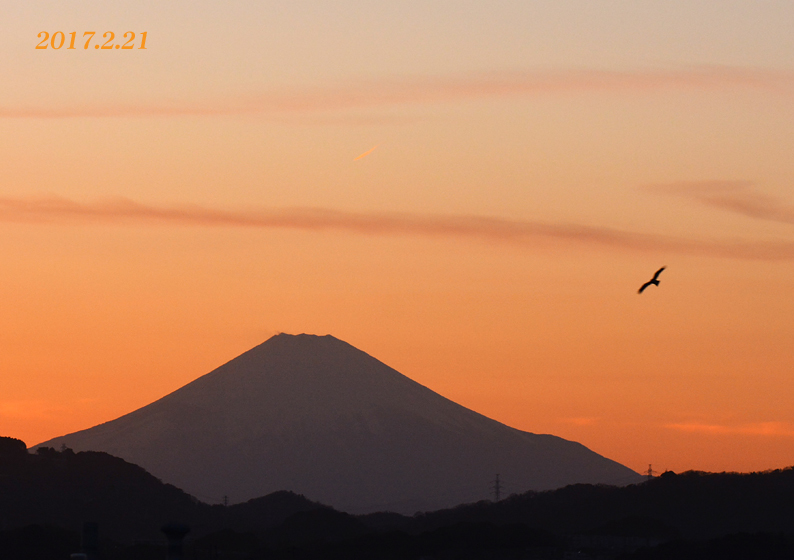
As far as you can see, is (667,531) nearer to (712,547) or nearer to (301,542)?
(712,547)

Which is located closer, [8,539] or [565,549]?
[8,539]

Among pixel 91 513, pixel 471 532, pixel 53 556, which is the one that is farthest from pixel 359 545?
pixel 91 513

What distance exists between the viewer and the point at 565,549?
14762 centimetres

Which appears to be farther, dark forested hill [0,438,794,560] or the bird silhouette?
dark forested hill [0,438,794,560]

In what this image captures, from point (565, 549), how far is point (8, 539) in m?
58.4

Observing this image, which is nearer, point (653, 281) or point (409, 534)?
point (653, 281)

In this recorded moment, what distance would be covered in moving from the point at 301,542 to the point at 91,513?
3312cm

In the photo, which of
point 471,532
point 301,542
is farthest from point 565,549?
point 301,542

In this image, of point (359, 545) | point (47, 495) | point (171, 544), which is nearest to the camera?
point (171, 544)

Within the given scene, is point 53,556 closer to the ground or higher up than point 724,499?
closer to the ground

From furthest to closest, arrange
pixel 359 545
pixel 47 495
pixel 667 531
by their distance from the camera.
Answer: pixel 47 495 < pixel 667 531 < pixel 359 545

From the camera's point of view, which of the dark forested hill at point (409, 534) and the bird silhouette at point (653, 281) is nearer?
the bird silhouette at point (653, 281)

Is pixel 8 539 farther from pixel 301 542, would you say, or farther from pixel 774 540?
pixel 774 540

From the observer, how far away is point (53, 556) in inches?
4902
